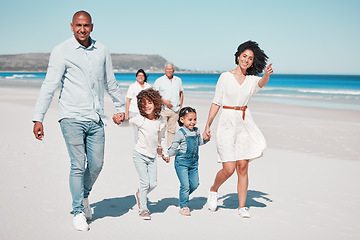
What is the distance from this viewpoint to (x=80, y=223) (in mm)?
3920

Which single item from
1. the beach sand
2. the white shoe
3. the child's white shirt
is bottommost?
the beach sand

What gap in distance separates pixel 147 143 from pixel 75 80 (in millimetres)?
1050

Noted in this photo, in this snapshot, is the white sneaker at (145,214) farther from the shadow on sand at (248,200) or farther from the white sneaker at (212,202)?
the shadow on sand at (248,200)

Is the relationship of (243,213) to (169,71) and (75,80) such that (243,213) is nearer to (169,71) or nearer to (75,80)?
(75,80)

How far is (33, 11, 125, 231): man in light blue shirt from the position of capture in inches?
150

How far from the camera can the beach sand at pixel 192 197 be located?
4059mm

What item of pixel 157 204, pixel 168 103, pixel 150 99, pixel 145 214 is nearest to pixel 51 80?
pixel 150 99

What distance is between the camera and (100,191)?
5.46m

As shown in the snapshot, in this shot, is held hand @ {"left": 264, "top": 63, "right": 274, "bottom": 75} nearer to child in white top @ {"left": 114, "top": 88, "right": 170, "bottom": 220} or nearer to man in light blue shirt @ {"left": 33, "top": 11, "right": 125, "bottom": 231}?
child in white top @ {"left": 114, "top": 88, "right": 170, "bottom": 220}

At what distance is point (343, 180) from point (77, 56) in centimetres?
457

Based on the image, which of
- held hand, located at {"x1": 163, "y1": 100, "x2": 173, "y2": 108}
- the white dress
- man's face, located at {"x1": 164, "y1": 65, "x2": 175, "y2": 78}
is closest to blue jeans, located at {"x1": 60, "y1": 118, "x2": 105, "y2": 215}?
the white dress

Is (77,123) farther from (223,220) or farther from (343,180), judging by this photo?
(343,180)

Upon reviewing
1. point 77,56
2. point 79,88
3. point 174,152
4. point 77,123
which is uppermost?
point 77,56

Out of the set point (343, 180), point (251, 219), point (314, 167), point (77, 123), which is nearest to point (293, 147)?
point (314, 167)
